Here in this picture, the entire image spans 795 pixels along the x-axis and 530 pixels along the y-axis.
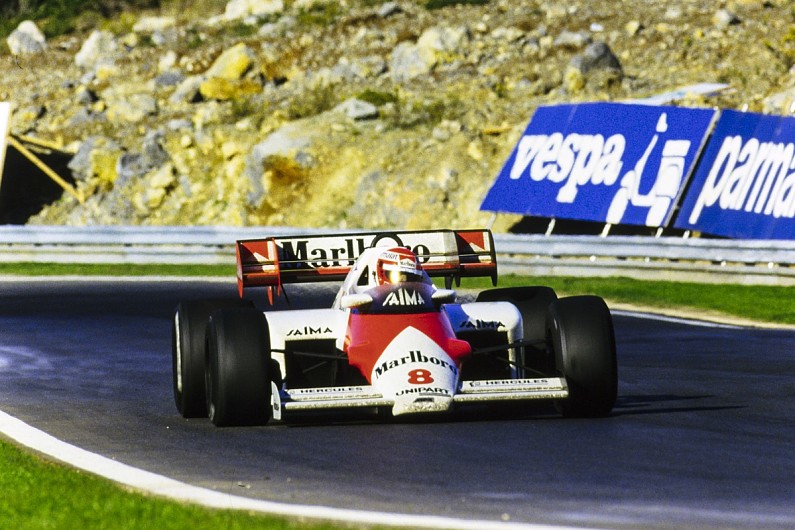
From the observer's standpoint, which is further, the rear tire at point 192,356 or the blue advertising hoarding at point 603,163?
the blue advertising hoarding at point 603,163

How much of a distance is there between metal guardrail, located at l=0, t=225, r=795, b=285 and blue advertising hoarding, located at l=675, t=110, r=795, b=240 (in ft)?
5.82

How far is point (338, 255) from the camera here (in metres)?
13.0

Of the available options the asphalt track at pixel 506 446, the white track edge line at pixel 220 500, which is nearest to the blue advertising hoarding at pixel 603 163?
the asphalt track at pixel 506 446

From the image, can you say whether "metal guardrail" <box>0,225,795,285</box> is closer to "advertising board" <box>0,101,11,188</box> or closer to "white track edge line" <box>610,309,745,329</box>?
"white track edge line" <box>610,309,745,329</box>

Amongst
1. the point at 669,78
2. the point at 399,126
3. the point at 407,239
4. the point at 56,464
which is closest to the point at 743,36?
the point at 669,78

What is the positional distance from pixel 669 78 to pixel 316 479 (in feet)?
110

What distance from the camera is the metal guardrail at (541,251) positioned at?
24.0m

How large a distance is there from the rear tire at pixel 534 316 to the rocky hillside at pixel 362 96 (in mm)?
22054

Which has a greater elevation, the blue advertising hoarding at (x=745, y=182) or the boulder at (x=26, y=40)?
the boulder at (x=26, y=40)

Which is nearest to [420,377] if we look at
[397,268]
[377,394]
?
[377,394]

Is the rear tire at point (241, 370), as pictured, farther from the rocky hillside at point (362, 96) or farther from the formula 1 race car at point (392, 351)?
the rocky hillside at point (362, 96)

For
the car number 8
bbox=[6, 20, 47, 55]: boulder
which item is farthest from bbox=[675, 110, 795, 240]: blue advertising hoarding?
bbox=[6, 20, 47, 55]: boulder

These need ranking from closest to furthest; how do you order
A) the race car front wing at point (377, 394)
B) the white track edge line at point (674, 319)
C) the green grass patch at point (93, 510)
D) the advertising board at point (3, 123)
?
the green grass patch at point (93, 510) < the race car front wing at point (377, 394) < the white track edge line at point (674, 319) < the advertising board at point (3, 123)

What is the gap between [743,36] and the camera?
139 ft
